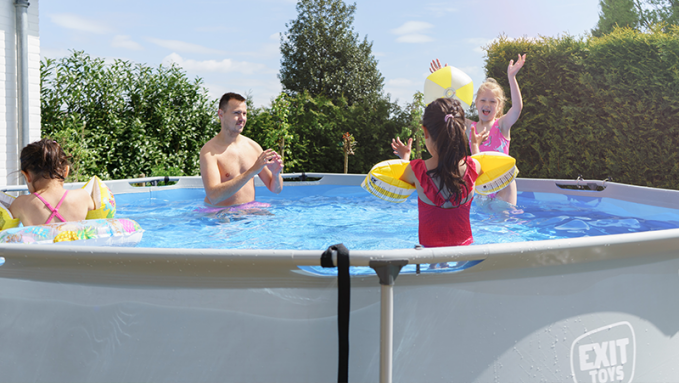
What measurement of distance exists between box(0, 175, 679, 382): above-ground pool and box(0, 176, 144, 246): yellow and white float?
3.24ft

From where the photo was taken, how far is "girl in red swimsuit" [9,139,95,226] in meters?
2.79

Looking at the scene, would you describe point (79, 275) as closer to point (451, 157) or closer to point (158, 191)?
point (451, 157)

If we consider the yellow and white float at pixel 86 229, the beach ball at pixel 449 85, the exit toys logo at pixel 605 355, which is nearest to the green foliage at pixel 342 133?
the beach ball at pixel 449 85

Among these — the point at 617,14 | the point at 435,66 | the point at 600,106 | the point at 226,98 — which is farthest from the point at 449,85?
the point at 617,14

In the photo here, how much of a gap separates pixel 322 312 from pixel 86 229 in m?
1.79

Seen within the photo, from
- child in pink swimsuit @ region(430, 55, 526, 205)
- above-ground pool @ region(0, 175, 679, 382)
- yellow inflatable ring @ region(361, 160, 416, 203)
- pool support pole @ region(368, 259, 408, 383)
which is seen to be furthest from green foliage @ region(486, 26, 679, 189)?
pool support pole @ region(368, 259, 408, 383)

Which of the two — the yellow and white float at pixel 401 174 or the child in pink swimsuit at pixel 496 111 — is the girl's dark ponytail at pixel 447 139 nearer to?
the yellow and white float at pixel 401 174

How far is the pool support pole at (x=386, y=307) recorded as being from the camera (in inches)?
59.3

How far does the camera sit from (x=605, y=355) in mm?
1850

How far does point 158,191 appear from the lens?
20.3 feet

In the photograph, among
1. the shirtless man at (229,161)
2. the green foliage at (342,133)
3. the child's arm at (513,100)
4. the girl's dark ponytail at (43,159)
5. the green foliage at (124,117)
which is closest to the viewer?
the girl's dark ponytail at (43,159)

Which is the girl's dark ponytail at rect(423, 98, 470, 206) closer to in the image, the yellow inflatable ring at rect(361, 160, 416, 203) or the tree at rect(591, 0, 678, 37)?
the yellow inflatable ring at rect(361, 160, 416, 203)

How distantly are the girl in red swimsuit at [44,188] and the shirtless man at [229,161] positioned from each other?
1.58 metres

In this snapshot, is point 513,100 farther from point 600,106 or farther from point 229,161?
point 600,106
